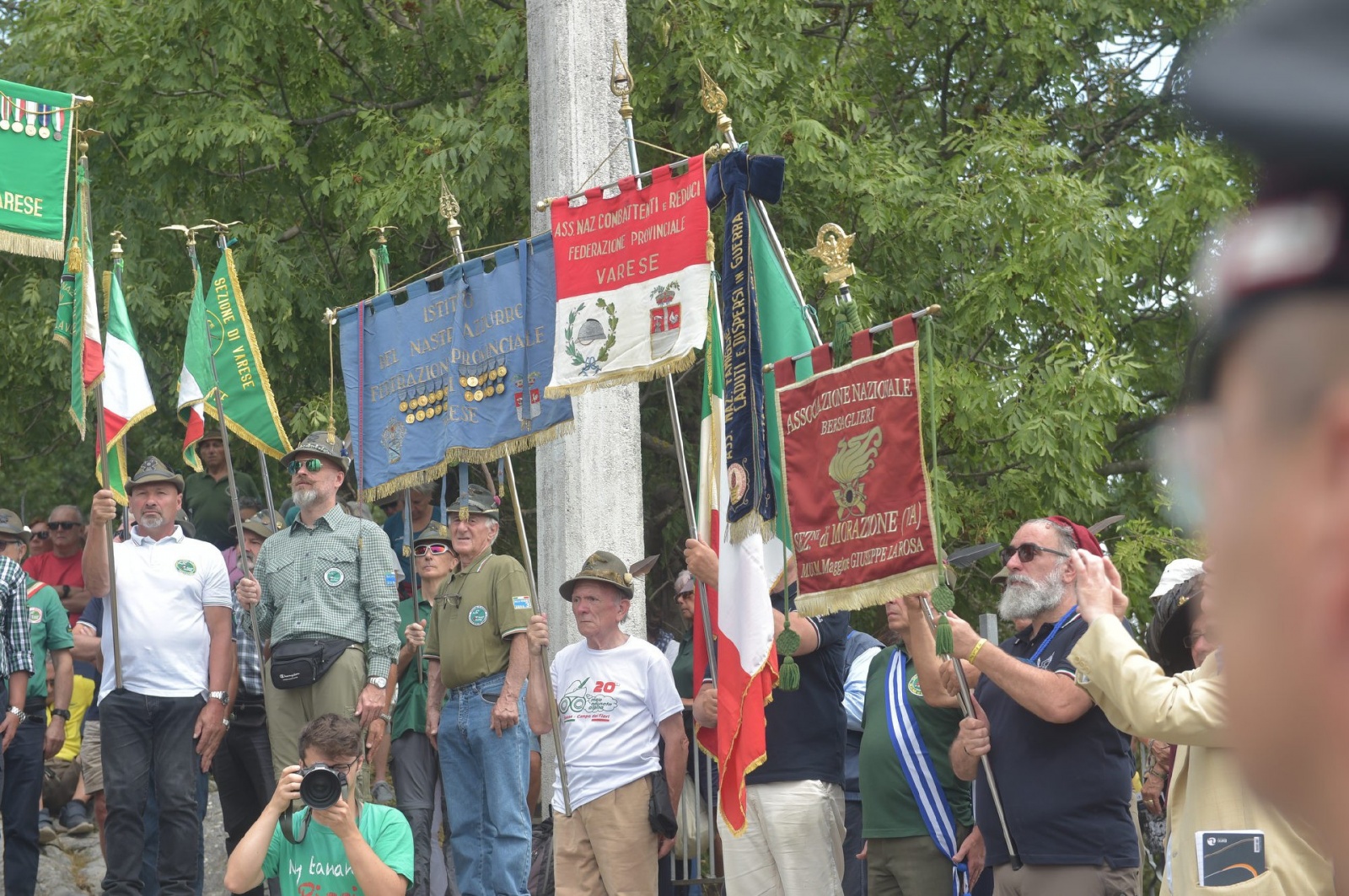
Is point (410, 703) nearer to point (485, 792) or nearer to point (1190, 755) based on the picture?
point (485, 792)

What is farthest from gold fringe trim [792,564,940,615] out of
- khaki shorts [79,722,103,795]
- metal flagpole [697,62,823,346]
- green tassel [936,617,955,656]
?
khaki shorts [79,722,103,795]

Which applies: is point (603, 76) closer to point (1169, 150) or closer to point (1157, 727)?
point (1169, 150)

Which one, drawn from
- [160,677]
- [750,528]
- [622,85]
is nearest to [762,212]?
[750,528]

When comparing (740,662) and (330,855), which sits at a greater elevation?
(740,662)

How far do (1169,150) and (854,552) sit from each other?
6515mm

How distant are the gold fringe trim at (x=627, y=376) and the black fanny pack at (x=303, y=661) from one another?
5.48 feet

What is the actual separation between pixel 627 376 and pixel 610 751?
1676 millimetres

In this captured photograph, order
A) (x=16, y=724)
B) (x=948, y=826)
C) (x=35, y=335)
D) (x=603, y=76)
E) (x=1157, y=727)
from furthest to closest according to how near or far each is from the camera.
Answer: (x=35, y=335), (x=603, y=76), (x=16, y=724), (x=948, y=826), (x=1157, y=727)

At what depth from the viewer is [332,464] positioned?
812 cm

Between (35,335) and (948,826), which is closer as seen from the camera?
(948,826)

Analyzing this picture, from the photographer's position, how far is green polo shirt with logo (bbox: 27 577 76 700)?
27.9 ft

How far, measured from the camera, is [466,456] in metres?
7.51

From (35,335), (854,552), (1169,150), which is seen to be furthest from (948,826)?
(35,335)

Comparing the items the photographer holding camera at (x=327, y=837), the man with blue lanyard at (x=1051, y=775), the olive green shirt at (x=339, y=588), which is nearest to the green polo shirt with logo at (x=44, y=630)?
the olive green shirt at (x=339, y=588)
